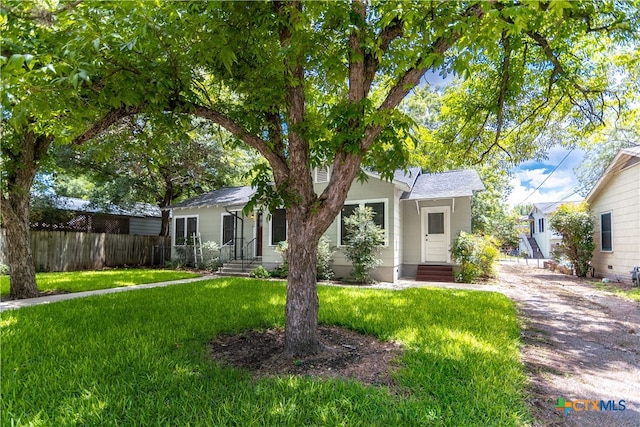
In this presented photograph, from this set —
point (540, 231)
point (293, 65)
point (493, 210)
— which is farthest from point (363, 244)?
point (540, 231)

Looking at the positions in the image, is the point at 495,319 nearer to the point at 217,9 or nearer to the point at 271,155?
the point at 271,155

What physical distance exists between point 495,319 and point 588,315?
2452 millimetres

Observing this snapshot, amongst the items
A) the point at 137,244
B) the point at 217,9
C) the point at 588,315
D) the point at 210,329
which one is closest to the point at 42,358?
the point at 210,329

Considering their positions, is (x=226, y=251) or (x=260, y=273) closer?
(x=260, y=273)

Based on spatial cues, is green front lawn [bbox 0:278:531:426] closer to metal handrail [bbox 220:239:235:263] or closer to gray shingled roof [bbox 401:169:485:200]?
gray shingled roof [bbox 401:169:485:200]

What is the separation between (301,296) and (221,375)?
45.6 inches

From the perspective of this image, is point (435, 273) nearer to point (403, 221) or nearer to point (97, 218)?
point (403, 221)

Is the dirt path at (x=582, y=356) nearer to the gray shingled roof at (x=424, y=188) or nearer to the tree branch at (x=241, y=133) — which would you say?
the tree branch at (x=241, y=133)

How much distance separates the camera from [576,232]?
12.0m

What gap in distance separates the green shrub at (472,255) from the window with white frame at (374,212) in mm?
2432

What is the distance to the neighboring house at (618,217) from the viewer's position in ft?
32.8

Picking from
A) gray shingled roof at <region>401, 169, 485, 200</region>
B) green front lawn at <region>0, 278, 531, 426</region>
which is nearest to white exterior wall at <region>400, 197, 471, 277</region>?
gray shingled roof at <region>401, 169, 485, 200</region>

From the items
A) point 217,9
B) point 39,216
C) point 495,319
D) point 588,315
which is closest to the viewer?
point 217,9

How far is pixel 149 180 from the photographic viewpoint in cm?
1692
